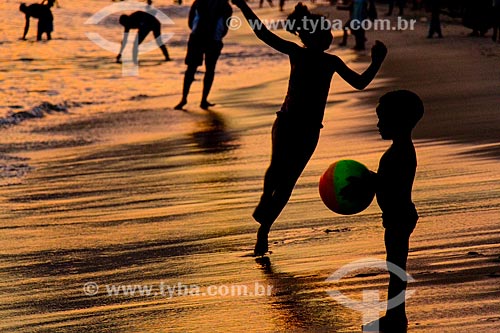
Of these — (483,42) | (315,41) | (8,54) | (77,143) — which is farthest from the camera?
(8,54)

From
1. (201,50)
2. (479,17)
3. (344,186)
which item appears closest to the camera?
(344,186)

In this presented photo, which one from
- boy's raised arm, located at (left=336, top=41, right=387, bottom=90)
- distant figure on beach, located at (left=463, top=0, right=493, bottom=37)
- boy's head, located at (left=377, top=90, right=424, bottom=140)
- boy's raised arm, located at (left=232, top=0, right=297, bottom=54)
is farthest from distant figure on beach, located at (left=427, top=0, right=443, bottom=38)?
boy's head, located at (left=377, top=90, right=424, bottom=140)

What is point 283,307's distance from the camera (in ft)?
18.6

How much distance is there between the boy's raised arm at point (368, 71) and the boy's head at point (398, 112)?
76 cm

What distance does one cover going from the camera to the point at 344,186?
5.52m

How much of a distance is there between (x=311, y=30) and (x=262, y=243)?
124 centimetres

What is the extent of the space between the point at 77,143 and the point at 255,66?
1195 centimetres

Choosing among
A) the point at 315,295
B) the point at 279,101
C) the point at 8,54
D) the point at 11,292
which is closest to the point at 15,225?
the point at 11,292

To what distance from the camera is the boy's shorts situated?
1678cm

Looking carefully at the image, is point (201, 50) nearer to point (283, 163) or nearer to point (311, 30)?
point (283, 163)

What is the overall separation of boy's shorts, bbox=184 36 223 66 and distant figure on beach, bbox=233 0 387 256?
956 centimetres

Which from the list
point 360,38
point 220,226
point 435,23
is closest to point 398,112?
point 220,226

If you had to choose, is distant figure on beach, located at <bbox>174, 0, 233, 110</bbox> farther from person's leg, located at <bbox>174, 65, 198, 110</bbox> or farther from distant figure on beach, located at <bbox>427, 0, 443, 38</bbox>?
distant figure on beach, located at <bbox>427, 0, 443, 38</bbox>

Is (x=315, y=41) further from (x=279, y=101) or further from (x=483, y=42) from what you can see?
(x=483, y=42)
